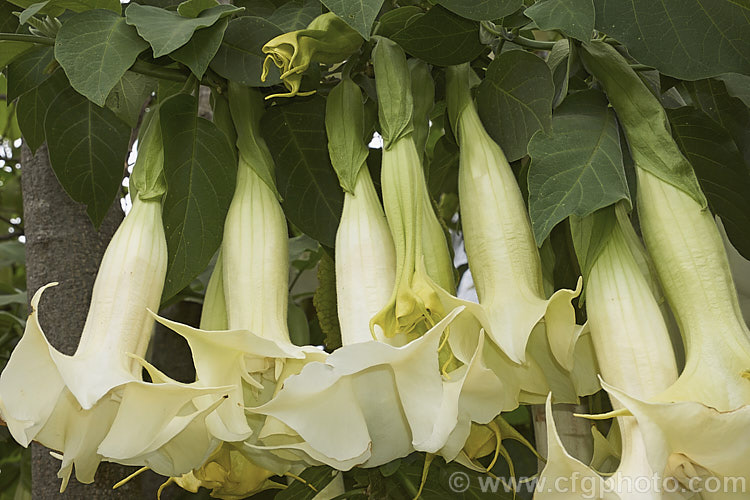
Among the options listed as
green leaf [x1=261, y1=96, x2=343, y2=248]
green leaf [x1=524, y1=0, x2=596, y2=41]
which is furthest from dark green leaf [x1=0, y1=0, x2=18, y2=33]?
green leaf [x1=524, y1=0, x2=596, y2=41]

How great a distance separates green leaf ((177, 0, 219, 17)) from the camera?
1.99 ft

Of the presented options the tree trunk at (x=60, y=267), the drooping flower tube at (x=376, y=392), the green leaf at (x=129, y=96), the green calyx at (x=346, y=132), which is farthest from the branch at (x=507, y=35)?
the tree trunk at (x=60, y=267)

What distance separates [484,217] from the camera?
577mm

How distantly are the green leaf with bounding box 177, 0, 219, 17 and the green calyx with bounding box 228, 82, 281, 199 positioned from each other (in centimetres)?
7

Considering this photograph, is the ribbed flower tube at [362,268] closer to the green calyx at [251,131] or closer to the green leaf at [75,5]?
the green calyx at [251,131]

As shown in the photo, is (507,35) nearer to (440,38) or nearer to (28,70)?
(440,38)

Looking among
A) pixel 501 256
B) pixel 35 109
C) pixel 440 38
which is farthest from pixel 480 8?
pixel 35 109

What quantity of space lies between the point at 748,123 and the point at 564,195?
252 millimetres

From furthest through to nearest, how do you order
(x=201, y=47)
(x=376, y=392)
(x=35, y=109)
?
(x=35, y=109) < (x=201, y=47) < (x=376, y=392)

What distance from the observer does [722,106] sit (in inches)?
26.7

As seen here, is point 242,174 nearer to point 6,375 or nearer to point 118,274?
point 118,274

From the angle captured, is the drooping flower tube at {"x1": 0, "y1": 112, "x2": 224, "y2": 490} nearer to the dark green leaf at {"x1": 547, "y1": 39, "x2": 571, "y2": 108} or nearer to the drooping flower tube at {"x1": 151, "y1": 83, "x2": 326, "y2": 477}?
the drooping flower tube at {"x1": 151, "y1": 83, "x2": 326, "y2": 477}

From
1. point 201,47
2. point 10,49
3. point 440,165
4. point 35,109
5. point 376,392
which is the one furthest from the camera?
point 440,165

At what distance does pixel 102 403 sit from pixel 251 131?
0.26 m
